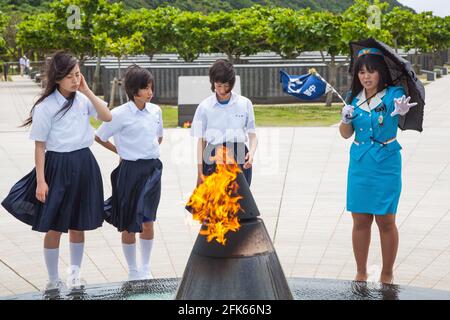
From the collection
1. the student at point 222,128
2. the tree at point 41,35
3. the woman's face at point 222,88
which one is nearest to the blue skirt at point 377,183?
the student at point 222,128

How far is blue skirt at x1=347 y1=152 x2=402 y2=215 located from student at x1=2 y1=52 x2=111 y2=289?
5.79 feet

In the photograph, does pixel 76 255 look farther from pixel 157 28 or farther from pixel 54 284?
pixel 157 28

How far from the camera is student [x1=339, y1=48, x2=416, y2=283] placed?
19.0ft

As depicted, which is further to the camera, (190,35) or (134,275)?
(190,35)

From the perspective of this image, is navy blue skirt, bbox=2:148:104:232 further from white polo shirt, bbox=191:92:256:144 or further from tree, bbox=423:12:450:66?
tree, bbox=423:12:450:66

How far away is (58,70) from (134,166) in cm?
87

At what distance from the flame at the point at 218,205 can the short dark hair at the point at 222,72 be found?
2.17 metres

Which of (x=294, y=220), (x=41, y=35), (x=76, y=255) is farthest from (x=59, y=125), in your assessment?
(x=41, y=35)

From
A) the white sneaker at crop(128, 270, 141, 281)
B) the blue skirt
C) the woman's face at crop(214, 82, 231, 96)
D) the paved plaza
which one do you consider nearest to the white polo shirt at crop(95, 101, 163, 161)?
the woman's face at crop(214, 82, 231, 96)

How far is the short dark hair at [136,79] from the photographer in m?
6.20

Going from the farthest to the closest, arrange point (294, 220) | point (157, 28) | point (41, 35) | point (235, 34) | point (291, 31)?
point (41, 35), point (157, 28), point (235, 34), point (291, 31), point (294, 220)

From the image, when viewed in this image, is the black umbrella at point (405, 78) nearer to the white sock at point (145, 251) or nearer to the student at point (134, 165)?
the student at point (134, 165)

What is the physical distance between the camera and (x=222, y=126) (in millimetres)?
6531
